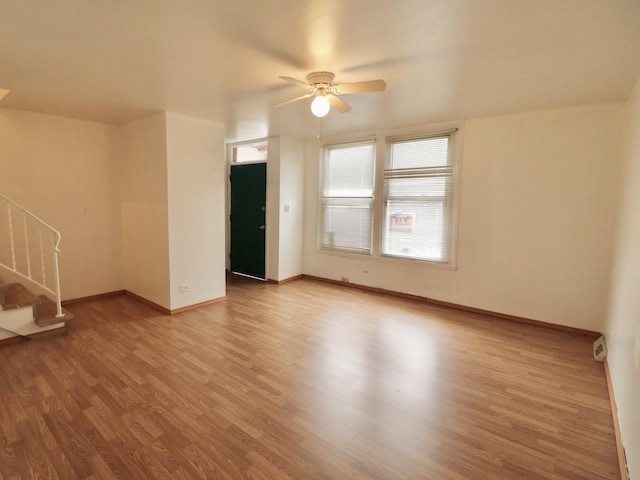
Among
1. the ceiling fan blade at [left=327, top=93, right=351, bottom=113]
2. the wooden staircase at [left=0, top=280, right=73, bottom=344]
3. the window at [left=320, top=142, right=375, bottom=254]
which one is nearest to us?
the ceiling fan blade at [left=327, top=93, right=351, bottom=113]

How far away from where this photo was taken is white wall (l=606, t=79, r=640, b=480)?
5.69 ft

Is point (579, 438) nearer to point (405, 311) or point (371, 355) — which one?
point (371, 355)

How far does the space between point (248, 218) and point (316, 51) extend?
13.3 feet

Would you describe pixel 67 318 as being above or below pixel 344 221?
below

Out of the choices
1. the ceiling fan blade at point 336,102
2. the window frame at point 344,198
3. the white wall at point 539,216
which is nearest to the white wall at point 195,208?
the window frame at point 344,198

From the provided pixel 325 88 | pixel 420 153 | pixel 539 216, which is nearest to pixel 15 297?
pixel 325 88

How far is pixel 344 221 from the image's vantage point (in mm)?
5406

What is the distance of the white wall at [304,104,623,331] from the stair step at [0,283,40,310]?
473cm

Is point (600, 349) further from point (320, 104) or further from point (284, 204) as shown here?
point (284, 204)

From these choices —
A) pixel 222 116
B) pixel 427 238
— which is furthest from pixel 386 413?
pixel 222 116

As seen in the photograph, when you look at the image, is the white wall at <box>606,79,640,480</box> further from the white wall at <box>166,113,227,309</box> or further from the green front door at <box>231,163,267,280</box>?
the green front door at <box>231,163,267,280</box>

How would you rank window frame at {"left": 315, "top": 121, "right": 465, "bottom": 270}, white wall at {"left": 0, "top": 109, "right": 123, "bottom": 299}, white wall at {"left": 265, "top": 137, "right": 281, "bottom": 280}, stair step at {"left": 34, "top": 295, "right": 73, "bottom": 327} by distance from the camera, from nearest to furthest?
stair step at {"left": 34, "top": 295, "right": 73, "bottom": 327} → white wall at {"left": 0, "top": 109, "right": 123, "bottom": 299} → window frame at {"left": 315, "top": 121, "right": 465, "bottom": 270} → white wall at {"left": 265, "top": 137, "right": 281, "bottom": 280}

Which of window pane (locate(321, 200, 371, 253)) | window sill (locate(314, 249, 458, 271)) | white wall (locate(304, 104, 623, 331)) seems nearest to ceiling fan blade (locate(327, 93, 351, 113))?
white wall (locate(304, 104, 623, 331))

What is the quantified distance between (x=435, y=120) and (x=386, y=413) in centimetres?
356
